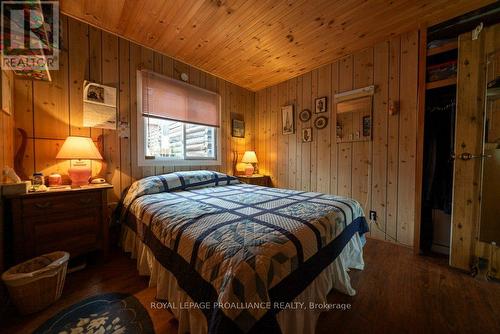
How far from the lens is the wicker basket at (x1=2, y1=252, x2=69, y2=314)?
1185 millimetres

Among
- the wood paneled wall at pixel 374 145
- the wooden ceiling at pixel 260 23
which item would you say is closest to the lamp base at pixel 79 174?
the wooden ceiling at pixel 260 23

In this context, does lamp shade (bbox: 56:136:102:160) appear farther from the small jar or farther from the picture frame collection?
the picture frame collection

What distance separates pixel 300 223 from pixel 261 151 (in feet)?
9.05

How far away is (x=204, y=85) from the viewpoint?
3078 millimetres

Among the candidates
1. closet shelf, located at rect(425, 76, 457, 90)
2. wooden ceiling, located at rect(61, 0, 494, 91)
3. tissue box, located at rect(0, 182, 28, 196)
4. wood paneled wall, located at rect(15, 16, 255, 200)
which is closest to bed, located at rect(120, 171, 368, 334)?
tissue box, located at rect(0, 182, 28, 196)

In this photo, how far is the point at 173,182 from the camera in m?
2.26

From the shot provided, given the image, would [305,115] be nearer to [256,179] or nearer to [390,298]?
[256,179]

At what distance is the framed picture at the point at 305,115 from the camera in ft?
9.98

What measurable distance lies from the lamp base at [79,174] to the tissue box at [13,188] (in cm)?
35

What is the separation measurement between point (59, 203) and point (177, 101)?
179 centimetres

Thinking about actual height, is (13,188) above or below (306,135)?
below

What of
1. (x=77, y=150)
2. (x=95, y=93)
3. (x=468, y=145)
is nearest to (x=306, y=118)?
(x=468, y=145)

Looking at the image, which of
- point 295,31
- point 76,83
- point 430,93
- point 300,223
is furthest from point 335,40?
point 76,83

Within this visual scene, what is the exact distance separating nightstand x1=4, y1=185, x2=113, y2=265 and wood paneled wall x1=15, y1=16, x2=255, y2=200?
1.57 feet
